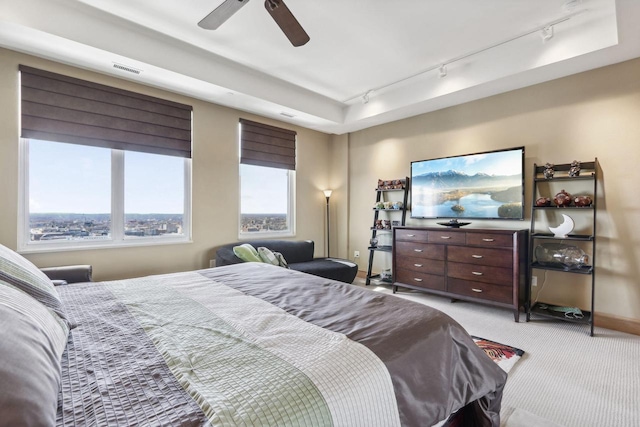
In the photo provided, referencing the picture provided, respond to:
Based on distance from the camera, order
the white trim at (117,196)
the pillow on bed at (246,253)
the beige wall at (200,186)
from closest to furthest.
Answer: the beige wall at (200,186) → the white trim at (117,196) → the pillow on bed at (246,253)

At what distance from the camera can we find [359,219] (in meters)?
5.45

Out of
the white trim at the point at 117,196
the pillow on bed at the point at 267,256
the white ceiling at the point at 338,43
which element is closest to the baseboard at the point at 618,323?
the white ceiling at the point at 338,43

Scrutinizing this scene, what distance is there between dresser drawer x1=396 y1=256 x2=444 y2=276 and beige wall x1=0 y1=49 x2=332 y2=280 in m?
1.78

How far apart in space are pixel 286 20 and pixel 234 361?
7.28ft

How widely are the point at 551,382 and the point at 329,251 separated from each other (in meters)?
3.98

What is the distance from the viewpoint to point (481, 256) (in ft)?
11.6

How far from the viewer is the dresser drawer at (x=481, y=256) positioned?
336 centimetres

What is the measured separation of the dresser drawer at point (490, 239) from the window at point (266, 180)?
111 inches

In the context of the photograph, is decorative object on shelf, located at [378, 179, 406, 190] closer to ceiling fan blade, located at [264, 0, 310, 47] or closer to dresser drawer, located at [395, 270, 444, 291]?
dresser drawer, located at [395, 270, 444, 291]

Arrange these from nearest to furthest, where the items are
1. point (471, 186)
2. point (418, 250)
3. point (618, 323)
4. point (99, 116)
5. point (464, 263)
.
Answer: point (618, 323), point (99, 116), point (464, 263), point (471, 186), point (418, 250)

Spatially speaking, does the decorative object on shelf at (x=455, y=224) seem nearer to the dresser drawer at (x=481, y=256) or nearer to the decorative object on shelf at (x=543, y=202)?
the dresser drawer at (x=481, y=256)

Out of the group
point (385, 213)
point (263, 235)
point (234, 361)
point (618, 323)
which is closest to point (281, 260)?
point (263, 235)

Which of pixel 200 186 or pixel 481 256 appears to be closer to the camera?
pixel 481 256

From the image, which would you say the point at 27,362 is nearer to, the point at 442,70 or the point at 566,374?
the point at 566,374
